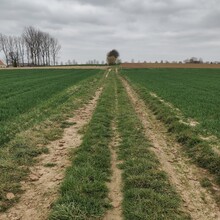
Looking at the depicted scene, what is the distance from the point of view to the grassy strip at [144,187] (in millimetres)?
4816

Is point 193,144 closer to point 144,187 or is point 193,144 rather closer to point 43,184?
point 144,187

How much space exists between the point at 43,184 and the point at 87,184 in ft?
3.60

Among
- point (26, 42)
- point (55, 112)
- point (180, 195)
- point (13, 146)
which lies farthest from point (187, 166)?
point (26, 42)

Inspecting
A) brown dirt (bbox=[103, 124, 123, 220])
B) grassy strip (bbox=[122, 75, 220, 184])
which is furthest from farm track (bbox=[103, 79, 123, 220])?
grassy strip (bbox=[122, 75, 220, 184])

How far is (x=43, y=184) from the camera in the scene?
611 cm

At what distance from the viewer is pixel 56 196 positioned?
548 centimetres

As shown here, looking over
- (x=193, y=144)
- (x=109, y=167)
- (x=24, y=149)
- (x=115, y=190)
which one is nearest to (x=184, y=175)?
(x=109, y=167)

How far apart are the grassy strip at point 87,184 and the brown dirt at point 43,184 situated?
244mm

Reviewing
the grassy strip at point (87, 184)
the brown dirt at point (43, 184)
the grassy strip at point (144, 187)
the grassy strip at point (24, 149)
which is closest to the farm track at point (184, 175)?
the grassy strip at point (144, 187)

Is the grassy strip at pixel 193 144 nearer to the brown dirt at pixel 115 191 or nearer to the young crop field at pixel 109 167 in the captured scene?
the young crop field at pixel 109 167

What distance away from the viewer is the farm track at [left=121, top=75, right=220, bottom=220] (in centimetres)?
510

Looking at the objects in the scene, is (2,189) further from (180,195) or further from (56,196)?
(180,195)

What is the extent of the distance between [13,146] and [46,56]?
444ft

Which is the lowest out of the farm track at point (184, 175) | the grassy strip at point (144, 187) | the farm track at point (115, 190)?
the farm track at point (184, 175)
